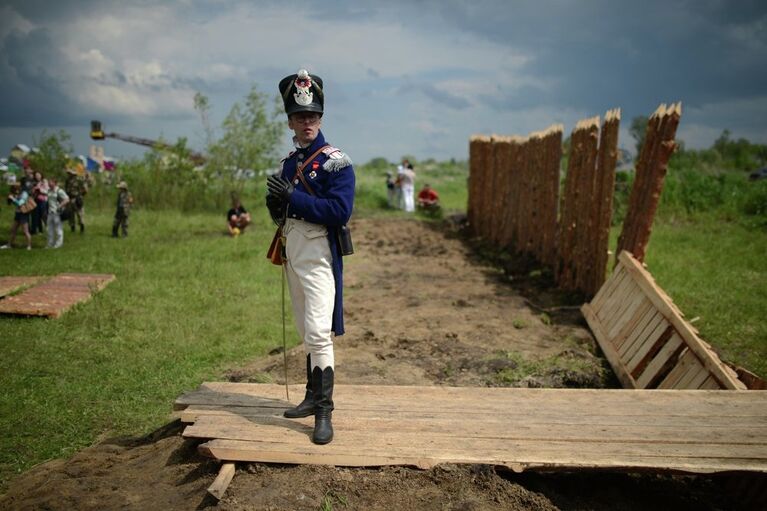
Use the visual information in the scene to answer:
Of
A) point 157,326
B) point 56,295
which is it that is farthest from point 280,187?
point 56,295

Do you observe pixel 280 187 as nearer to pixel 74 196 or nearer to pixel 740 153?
pixel 74 196

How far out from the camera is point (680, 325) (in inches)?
197

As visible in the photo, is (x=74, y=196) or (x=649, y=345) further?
(x=74, y=196)

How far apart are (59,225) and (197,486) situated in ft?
37.1

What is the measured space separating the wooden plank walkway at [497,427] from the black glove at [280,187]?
145 cm

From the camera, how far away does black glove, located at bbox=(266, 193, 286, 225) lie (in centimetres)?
362

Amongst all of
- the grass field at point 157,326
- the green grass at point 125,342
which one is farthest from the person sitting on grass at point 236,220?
the green grass at point 125,342

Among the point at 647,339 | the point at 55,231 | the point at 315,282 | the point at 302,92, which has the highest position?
the point at 302,92

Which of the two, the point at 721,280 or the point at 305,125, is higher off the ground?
the point at 305,125

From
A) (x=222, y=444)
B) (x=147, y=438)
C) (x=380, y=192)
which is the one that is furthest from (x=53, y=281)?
(x=380, y=192)

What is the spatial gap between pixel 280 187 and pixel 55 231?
11224 mm

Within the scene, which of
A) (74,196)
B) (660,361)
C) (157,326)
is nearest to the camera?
(660,361)

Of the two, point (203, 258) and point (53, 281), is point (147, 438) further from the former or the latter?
point (203, 258)

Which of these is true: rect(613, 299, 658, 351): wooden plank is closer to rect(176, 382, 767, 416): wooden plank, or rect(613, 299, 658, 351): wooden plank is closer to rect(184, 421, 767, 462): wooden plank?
rect(176, 382, 767, 416): wooden plank
